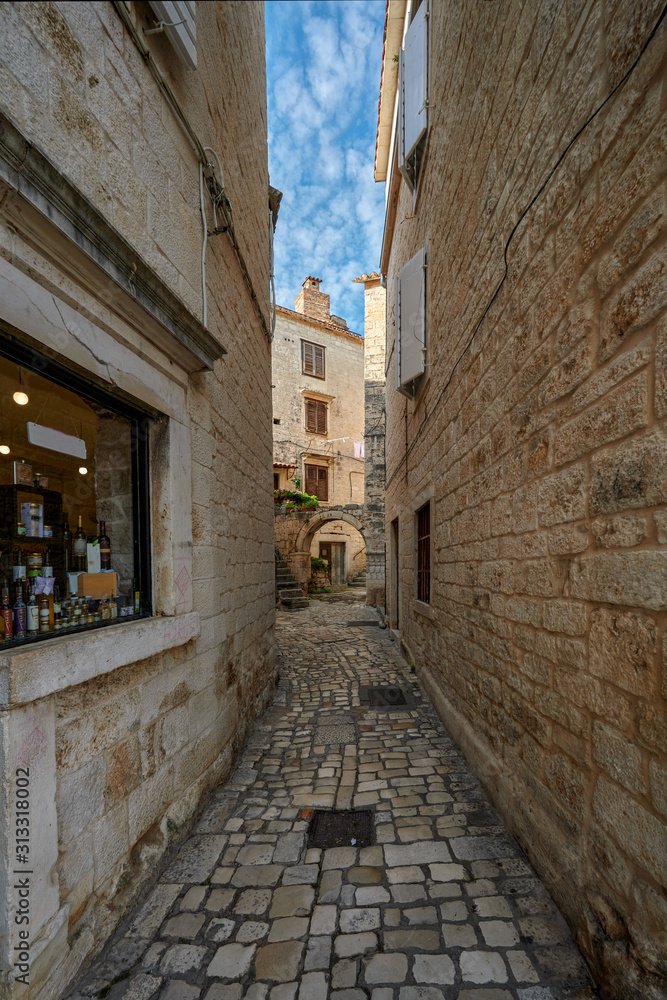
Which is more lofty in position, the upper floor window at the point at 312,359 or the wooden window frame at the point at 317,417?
the upper floor window at the point at 312,359

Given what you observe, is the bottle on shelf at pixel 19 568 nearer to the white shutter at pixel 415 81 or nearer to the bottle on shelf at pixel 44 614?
the bottle on shelf at pixel 44 614

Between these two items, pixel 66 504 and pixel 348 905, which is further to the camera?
pixel 66 504

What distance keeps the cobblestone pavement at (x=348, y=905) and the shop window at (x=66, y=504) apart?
Result: 1318mm

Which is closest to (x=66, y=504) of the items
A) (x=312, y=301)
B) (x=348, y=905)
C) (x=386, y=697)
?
(x=348, y=905)

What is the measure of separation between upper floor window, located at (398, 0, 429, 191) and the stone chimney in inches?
562

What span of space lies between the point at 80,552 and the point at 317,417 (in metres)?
17.4

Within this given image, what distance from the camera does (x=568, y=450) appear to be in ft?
6.06

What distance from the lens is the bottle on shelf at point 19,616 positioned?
167cm

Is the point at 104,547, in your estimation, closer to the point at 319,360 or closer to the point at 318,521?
the point at 318,521

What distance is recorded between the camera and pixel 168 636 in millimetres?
2283

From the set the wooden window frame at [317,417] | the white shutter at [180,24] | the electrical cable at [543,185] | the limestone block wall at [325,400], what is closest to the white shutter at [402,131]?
the electrical cable at [543,185]

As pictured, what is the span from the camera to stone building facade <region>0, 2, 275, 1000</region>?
4.84 ft

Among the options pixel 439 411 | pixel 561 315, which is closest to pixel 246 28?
pixel 439 411

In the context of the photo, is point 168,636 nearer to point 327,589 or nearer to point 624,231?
point 624,231
